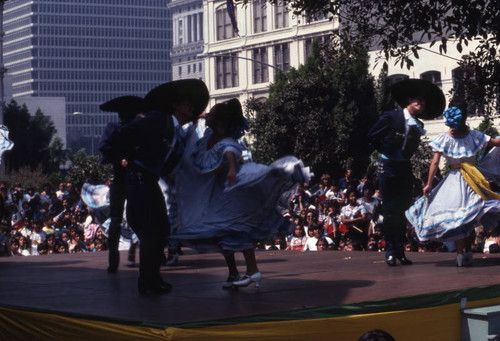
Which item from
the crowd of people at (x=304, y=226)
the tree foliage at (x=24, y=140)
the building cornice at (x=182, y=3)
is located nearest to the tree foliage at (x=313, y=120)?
the crowd of people at (x=304, y=226)

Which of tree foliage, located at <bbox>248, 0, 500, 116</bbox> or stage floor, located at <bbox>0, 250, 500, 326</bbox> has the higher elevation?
tree foliage, located at <bbox>248, 0, 500, 116</bbox>

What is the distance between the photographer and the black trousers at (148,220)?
702cm

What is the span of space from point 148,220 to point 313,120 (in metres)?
36.7

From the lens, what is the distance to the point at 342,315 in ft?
18.3

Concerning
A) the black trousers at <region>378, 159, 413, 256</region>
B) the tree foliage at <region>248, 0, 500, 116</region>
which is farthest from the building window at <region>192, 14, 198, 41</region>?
the black trousers at <region>378, 159, 413, 256</region>

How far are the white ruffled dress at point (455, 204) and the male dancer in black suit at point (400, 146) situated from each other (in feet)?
0.90

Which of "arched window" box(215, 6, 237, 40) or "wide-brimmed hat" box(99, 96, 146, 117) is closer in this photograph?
"wide-brimmed hat" box(99, 96, 146, 117)

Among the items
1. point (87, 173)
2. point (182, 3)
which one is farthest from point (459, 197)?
point (182, 3)

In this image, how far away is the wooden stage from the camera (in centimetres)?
600

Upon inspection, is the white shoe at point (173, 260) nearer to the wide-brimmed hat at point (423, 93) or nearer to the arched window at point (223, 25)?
the wide-brimmed hat at point (423, 93)

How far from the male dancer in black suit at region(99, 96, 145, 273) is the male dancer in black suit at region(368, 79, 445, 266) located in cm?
248

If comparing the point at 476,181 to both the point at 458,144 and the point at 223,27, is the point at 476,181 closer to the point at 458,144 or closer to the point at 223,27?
A: the point at 458,144

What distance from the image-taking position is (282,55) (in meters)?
69.4

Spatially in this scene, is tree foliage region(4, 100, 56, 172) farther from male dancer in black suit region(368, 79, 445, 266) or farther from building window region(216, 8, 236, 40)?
male dancer in black suit region(368, 79, 445, 266)
